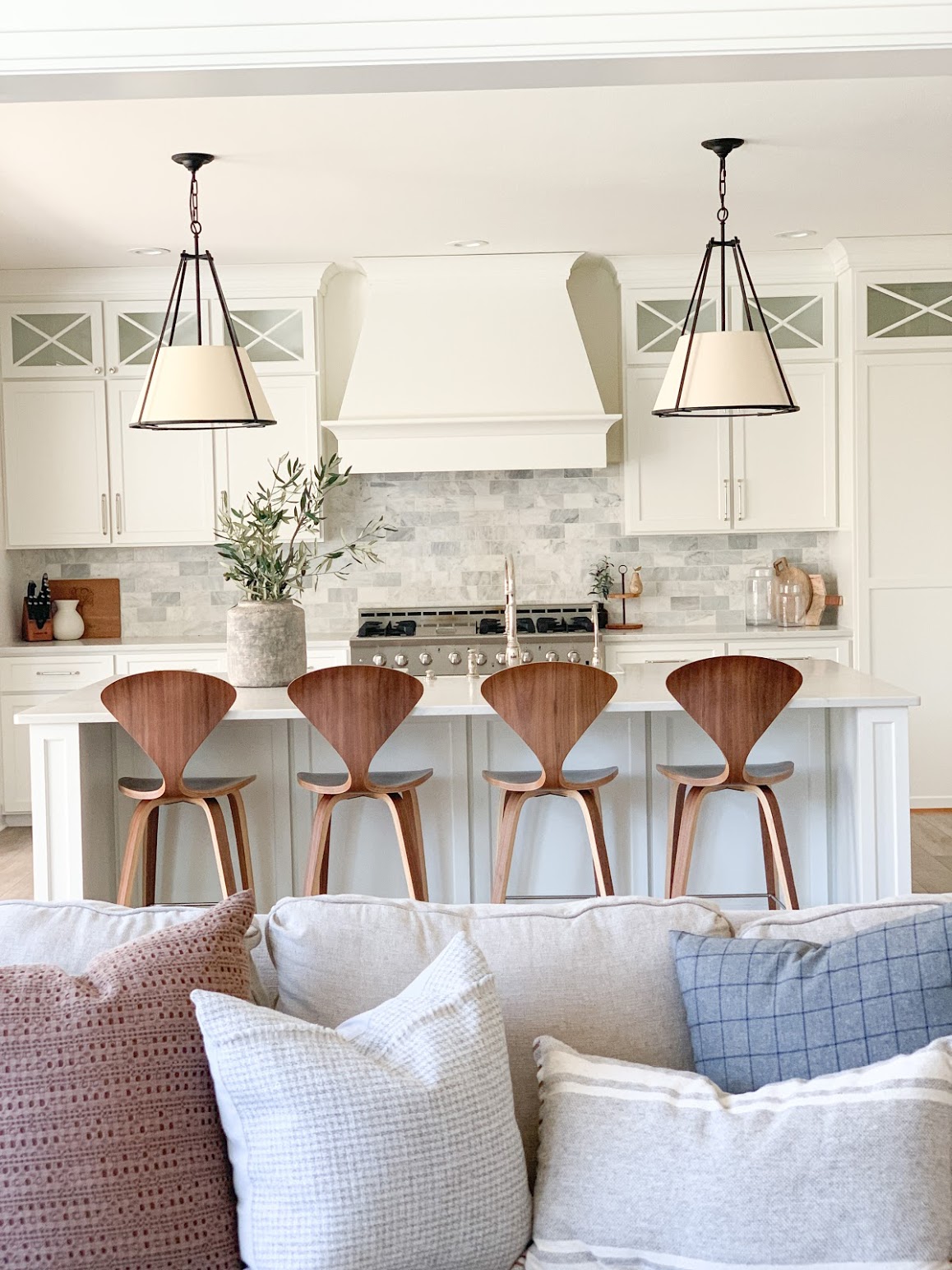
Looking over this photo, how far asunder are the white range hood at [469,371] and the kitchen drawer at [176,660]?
3.69 ft

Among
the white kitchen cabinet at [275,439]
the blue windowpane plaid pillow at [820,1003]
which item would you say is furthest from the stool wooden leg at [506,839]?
the white kitchen cabinet at [275,439]

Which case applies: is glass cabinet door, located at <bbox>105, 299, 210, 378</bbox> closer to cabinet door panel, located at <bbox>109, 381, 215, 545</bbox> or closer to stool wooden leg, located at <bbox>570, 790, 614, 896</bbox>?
cabinet door panel, located at <bbox>109, 381, 215, 545</bbox>

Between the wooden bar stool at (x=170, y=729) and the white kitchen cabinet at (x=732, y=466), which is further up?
the white kitchen cabinet at (x=732, y=466)

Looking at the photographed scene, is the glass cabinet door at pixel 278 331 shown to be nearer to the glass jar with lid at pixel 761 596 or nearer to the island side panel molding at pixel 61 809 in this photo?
the glass jar with lid at pixel 761 596

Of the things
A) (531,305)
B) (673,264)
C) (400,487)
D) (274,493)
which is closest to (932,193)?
(673,264)

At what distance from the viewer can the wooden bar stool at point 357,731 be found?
3.47m

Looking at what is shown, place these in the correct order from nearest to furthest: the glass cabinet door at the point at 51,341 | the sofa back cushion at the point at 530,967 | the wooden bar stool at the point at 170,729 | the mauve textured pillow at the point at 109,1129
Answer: the mauve textured pillow at the point at 109,1129 → the sofa back cushion at the point at 530,967 → the wooden bar stool at the point at 170,729 → the glass cabinet door at the point at 51,341

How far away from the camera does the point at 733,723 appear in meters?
3.50

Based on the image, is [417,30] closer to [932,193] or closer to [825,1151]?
[825,1151]

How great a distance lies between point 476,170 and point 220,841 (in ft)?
8.20

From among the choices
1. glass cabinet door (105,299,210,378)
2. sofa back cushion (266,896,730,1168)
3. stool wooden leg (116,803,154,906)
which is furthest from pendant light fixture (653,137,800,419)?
glass cabinet door (105,299,210,378)

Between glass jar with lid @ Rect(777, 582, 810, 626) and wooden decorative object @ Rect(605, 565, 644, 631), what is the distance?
71cm

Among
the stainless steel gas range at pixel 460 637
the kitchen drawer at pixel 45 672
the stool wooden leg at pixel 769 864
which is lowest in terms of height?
the stool wooden leg at pixel 769 864

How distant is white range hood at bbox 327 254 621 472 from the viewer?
5941mm
